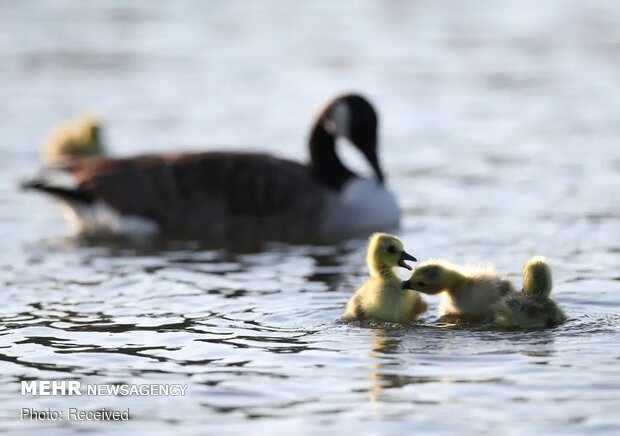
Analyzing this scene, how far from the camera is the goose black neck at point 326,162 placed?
13328mm

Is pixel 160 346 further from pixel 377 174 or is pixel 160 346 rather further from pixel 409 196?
pixel 409 196

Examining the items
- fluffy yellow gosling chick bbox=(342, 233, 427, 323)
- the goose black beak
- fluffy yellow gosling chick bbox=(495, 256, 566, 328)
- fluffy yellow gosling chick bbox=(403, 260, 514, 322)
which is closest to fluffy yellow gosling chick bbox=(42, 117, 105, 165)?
the goose black beak

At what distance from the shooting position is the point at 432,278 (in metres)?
8.48

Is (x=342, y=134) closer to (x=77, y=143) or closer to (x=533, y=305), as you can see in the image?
(x=77, y=143)

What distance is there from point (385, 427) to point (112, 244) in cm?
638

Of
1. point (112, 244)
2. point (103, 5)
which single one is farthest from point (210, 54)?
point (112, 244)

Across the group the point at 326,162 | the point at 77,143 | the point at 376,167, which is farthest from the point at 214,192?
the point at 77,143

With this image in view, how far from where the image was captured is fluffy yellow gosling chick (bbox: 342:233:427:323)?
854 centimetres

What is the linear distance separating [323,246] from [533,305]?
4.28 m

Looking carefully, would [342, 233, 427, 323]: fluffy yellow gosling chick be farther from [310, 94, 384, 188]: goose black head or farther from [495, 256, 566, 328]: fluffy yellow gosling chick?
[310, 94, 384, 188]: goose black head

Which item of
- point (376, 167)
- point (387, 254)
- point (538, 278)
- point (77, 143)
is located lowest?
point (538, 278)

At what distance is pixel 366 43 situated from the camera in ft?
78.0

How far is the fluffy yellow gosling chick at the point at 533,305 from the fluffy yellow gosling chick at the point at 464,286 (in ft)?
0.37

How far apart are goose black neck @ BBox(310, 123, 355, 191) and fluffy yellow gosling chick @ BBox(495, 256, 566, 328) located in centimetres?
504
